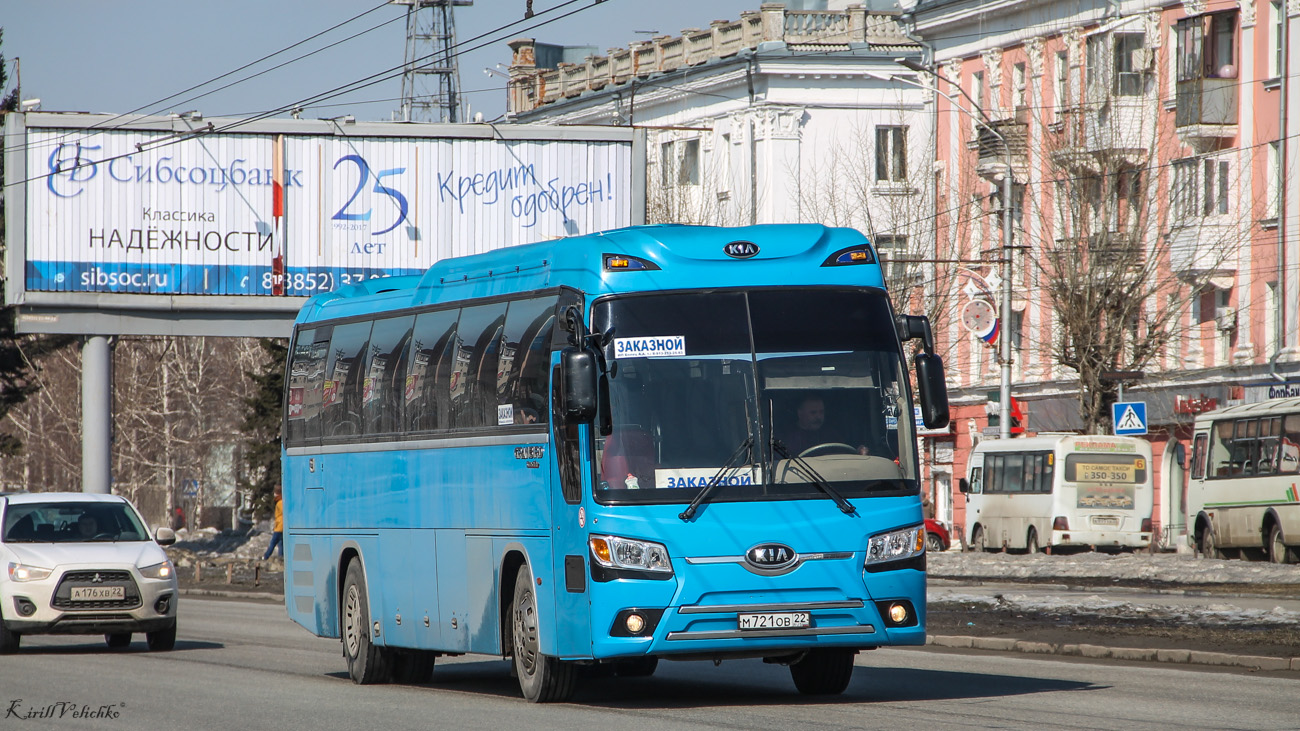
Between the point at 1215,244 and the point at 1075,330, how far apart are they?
3687mm

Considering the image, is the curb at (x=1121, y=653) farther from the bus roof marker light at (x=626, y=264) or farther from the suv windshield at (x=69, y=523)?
the suv windshield at (x=69, y=523)

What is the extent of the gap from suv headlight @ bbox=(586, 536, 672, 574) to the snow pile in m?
21.2

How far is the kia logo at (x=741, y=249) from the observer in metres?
13.7

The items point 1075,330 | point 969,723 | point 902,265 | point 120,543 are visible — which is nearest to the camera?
point 969,723

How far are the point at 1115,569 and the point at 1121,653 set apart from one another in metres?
19.8

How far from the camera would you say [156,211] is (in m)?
37.2

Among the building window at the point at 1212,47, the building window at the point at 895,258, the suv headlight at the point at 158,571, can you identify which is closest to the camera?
the suv headlight at the point at 158,571

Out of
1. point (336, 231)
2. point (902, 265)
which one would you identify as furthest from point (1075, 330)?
point (336, 231)

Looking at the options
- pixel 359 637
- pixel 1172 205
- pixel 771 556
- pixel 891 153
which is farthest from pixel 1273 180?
pixel 771 556

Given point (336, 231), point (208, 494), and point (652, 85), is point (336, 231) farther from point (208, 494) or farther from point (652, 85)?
point (208, 494)

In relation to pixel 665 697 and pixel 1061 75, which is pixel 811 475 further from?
pixel 1061 75

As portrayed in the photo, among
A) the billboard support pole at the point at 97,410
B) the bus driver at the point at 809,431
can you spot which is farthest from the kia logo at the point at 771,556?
the billboard support pole at the point at 97,410

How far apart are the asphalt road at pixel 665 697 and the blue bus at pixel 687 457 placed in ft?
1.55

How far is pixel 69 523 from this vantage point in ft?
71.1
